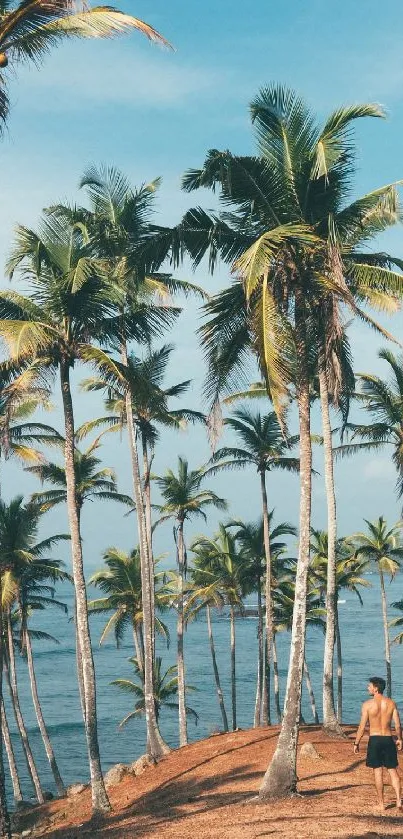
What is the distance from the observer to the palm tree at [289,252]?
14.0 m

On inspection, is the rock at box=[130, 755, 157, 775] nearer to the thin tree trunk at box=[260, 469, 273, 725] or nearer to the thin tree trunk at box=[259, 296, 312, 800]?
the thin tree trunk at box=[259, 296, 312, 800]

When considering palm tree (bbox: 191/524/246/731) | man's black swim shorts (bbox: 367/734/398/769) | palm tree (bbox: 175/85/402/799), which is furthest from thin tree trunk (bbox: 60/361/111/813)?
palm tree (bbox: 191/524/246/731)

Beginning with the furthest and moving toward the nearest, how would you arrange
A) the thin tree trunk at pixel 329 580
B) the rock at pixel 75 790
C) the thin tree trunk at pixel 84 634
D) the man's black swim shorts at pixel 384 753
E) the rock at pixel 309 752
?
the rock at pixel 75 790, the thin tree trunk at pixel 329 580, the thin tree trunk at pixel 84 634, the rock at pixel 309 752, the man's black swim shorts at pixel 384 753

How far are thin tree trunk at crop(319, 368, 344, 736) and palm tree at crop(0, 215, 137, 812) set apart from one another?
496cm

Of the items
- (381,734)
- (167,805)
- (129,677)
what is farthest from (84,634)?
(129,677)

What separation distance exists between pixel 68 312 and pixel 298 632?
7860 mm

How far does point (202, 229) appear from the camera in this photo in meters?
15.5

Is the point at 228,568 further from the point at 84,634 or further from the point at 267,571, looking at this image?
the point at 84,634

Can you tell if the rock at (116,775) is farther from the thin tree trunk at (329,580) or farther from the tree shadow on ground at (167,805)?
the thin tree trunk at (329,580)

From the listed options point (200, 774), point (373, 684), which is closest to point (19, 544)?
point (200, 774)

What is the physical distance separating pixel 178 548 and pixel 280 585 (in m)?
4.99

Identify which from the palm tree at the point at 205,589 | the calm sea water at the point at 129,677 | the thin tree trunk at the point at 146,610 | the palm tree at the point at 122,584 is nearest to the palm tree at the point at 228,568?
the palm tree at the point at 205,589

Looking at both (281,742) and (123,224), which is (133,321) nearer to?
(123,224)

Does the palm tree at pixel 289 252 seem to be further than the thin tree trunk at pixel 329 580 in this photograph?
No
